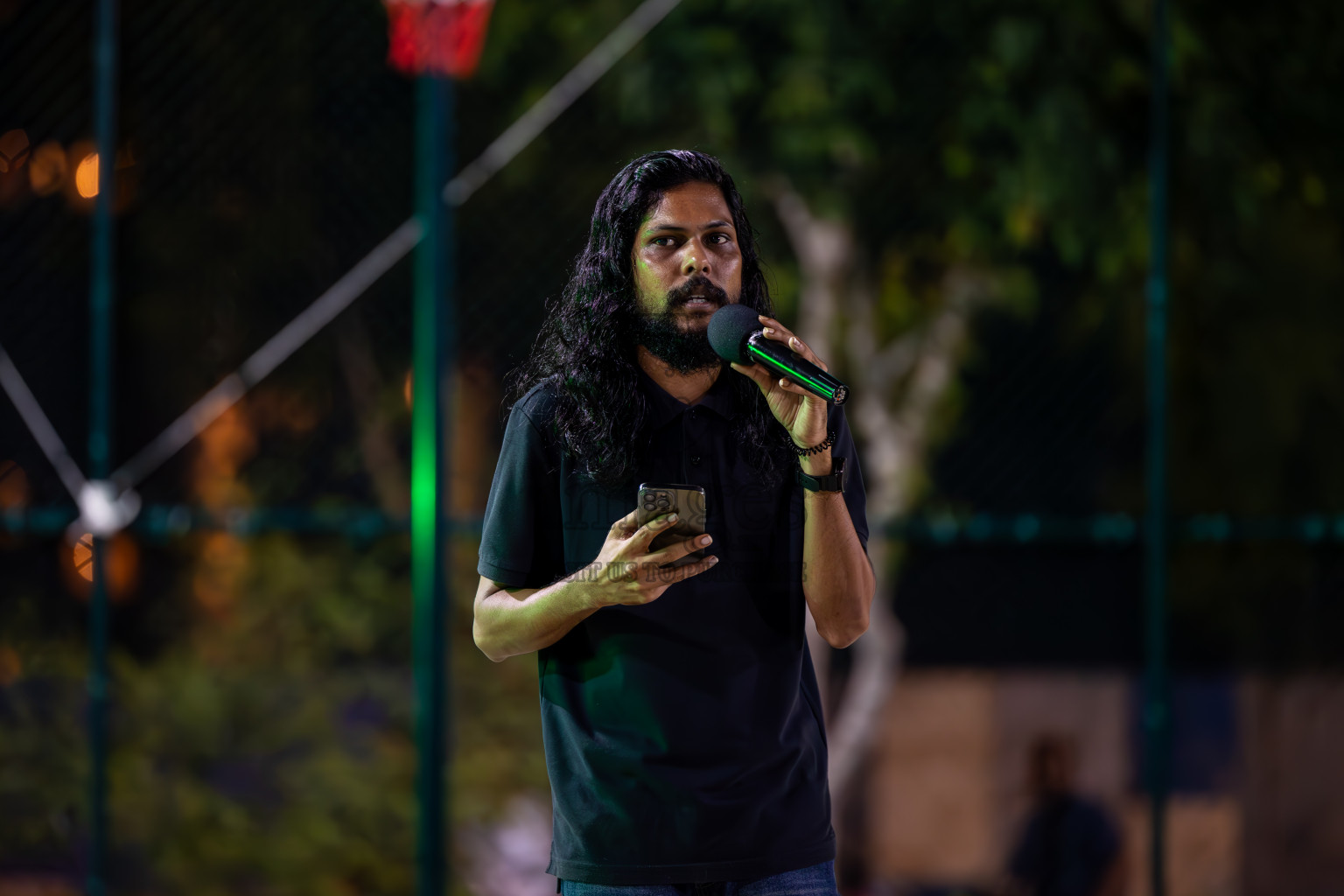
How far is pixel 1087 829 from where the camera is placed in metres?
4.17

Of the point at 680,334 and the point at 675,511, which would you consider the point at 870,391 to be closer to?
the point at 680,334

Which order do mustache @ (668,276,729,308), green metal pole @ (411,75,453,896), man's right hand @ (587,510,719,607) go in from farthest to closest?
1. green metal pole @ (411,75,453,896)
2. mustache @ (668,276,729,308)
3. man's right hand @ (587,510,719,607)

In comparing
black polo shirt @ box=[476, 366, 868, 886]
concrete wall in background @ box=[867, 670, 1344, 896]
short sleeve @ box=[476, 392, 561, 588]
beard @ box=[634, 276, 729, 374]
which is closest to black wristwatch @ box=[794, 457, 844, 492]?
black polo shirt @ box=[476, 366, 868, 886]

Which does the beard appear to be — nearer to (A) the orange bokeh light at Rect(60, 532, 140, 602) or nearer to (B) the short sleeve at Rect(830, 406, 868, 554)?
(B) the short sleeve at Rect(830, 406, 868, 554)

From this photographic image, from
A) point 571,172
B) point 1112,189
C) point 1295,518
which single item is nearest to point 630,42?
point 571,172

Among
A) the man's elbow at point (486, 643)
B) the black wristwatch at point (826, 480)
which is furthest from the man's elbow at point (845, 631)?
the man's elbow at point (486, 643)

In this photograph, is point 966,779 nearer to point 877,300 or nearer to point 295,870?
point 877,300

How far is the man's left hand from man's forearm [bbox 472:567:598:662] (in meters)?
0.31

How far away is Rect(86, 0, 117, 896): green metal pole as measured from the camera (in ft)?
13.3

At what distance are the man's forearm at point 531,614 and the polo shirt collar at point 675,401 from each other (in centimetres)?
25

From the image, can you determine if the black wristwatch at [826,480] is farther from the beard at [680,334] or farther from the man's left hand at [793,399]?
the beard at [680,334]

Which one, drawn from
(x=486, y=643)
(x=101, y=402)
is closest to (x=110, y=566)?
(x=101, y=402)

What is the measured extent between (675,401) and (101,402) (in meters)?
2.94

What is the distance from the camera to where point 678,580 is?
1.55 m
